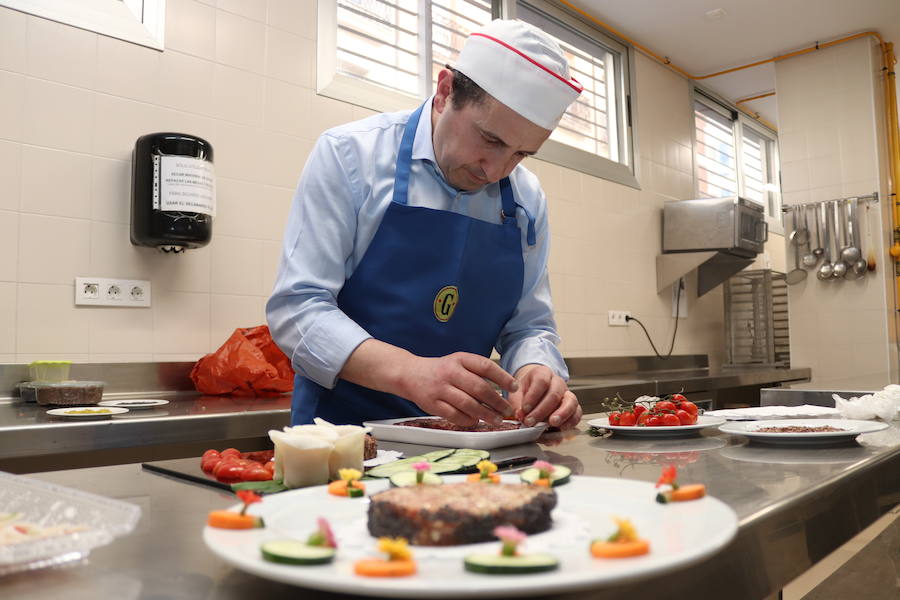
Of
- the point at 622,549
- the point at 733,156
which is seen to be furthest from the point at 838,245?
the point at 622,549

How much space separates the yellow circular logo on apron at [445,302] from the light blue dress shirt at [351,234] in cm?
18

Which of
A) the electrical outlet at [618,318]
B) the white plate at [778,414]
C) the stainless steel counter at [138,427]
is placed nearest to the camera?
the white plate at [778,414]

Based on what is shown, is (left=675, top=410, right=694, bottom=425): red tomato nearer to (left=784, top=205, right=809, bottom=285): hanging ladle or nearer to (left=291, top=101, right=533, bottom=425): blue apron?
(left=291, top=101, right=533, bottom=425): blue apron

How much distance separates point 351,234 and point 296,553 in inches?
42.9

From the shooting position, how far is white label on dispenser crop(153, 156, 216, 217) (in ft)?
7.95

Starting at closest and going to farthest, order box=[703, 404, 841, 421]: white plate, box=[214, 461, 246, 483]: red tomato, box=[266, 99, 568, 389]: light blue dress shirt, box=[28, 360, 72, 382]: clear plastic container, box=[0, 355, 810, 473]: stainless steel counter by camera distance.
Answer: box=[214, 461, 246, 483]: red tomato, box=[266, 99, 568, 389]: light blue dress shirt, box=[703, 404, 841, 421]: white plate, box=[0, 355, 810, 473]: stainless steel counter, box=[28, 360, 72, 382]: clear plastic container

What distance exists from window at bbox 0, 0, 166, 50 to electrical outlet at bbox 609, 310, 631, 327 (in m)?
3.05

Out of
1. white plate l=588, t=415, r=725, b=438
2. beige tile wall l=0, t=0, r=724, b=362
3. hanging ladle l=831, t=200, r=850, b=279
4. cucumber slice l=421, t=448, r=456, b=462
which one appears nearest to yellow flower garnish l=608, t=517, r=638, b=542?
cucumber slice l=421, t=448, r=456, b=462

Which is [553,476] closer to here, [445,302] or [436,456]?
[436,456]

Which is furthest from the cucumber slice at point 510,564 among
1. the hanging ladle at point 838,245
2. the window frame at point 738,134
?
the window frame at point 738,134

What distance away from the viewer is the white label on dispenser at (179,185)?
2.42m

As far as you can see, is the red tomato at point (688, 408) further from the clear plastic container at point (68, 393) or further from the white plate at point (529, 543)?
the clear plastic container at point (68, 393)

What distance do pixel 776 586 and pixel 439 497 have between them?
14.6 inches

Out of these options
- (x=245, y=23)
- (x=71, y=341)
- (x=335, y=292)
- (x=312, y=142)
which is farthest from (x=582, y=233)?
(x=335, y=292)
